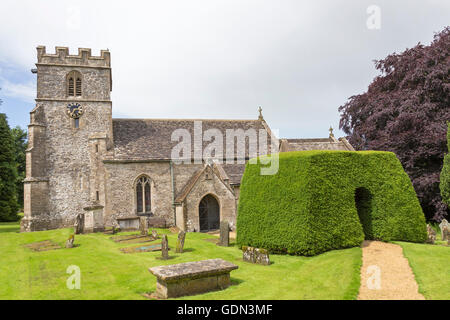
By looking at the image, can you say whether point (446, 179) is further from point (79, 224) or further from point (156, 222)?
point (79, 224)

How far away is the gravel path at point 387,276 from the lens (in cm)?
798

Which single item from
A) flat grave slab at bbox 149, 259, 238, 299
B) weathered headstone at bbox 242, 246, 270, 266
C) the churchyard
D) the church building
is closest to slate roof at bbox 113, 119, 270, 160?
the church building

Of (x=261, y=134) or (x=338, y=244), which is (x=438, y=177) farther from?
(x=261, y=134)

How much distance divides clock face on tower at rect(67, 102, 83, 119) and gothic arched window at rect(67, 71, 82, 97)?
3.07 ft

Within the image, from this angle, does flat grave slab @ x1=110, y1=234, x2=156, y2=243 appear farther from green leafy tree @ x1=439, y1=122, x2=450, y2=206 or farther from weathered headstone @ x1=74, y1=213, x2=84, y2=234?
green leafy tree @ x1=439, y1=122, x2=450, y2=206

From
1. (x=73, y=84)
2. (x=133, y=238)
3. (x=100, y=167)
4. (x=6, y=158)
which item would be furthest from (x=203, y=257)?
(x=6, y=158)

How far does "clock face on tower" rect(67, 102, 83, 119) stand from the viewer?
24.4 meters

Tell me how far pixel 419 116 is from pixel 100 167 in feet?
79.1

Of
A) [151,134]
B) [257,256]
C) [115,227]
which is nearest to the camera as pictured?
[257,256]

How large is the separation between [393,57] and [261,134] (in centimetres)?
1296

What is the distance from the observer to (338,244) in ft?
43.1

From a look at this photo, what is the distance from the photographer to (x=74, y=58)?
24.8 metres
